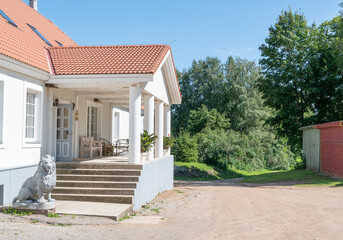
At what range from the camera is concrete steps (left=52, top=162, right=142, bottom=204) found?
32.9 feet

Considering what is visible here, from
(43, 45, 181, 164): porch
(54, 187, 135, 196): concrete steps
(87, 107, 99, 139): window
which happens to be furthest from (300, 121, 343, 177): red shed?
(54, 187, 135, 196): concrete steps

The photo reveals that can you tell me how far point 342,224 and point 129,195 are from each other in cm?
550

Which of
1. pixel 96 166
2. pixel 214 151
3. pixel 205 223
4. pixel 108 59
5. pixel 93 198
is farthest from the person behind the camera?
pixel 214 151

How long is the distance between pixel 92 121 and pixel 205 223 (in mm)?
9538

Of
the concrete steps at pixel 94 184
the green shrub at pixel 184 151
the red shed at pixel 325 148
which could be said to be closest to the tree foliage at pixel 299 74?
the red shed at pixel 325 148

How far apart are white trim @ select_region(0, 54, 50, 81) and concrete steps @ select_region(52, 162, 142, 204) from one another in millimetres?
2909

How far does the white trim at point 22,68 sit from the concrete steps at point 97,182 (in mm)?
2909

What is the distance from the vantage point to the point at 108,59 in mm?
12484

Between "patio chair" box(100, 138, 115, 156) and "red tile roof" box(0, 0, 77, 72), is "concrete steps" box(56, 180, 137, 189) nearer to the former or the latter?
"red tile roof" box(0, 0, 77, 72)

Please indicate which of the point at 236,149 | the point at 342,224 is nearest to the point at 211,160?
the point at 236,149

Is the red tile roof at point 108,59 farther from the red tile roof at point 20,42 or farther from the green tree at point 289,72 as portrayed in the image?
the green tree at point 289,72

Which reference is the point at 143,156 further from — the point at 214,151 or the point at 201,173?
the point at 214,151

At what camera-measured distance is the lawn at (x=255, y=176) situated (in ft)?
60.2

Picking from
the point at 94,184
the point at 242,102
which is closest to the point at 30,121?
the point at 94,184
